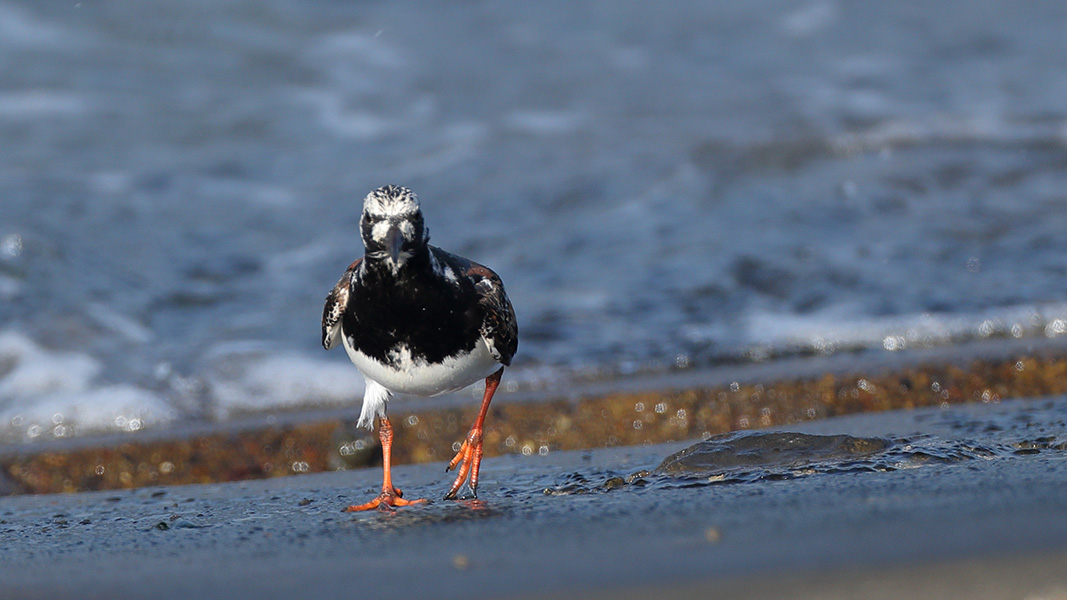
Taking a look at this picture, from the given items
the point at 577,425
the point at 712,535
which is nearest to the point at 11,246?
the point at 577,425

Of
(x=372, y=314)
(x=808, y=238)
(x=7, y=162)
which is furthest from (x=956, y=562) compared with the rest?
(x=7, y=162)

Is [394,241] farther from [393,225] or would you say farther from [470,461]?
[470,461]

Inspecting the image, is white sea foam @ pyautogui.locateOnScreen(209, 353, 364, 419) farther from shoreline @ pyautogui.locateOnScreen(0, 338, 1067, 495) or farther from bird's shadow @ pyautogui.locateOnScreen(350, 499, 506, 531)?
bird's shadow @ pyautogui.locateOnScreen(350, 499, 506, 531)

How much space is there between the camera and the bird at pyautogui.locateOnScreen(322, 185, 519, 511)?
11.8ft

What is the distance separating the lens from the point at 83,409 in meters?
6.10

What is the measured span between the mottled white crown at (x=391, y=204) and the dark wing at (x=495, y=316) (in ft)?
1.96

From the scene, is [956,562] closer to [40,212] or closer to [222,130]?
[40,212]

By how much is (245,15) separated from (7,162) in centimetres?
399

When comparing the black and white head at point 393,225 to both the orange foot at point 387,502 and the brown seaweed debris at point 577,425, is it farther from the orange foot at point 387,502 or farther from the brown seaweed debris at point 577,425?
the brown seaweed debris at point 577,425

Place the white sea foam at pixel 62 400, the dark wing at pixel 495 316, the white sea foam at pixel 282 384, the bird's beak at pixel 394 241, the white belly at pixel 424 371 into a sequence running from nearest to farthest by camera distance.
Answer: the bird's beak at pixel 394 241 → the white belly at pixel 424 371 → the dark wing at pixel 495 316 → the white sea foam at pixel 62 400 → the white sea foam at pixel 282 384

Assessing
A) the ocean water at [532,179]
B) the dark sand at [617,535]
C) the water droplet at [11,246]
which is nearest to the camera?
the dark sand at [617,535]

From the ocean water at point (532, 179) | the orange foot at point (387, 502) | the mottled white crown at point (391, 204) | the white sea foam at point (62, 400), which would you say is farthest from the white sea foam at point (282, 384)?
the mottled white crown at point (391, 204)

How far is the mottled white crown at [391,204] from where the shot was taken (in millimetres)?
3539

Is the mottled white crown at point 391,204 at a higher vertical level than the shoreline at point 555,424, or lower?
higher
